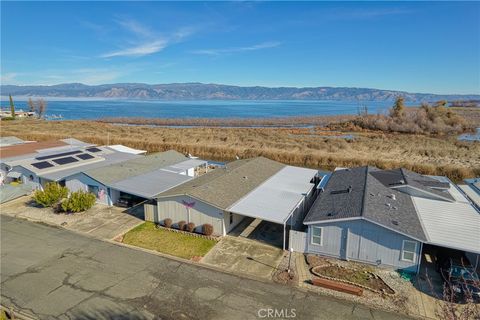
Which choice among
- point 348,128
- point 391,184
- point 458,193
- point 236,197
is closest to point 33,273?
point 236,197

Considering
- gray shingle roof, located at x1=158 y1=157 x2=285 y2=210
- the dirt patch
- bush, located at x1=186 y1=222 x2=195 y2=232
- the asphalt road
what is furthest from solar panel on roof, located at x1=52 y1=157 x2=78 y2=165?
the dirt patch

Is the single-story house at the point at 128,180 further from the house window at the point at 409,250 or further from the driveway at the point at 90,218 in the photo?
the house window at the point at 409,250

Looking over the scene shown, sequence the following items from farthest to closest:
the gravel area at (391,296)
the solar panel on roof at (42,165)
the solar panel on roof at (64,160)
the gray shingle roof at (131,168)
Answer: the solar panel on roof at (64,160) → the solar panel on roof at (42,165) → the gray shingle roof at (131,168) → the gravel area at (391,296)

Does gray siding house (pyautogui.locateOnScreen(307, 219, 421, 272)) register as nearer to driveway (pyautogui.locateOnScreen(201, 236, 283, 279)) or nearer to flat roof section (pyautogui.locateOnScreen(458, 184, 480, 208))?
driveway (pyautogui.locateOnScreen(201, 236, 283, 279))

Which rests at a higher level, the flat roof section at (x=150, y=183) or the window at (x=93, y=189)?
the flat roof section at (x=150, y=183)

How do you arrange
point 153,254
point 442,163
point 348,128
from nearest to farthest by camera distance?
point 153,254, point 442,163, point 348,128

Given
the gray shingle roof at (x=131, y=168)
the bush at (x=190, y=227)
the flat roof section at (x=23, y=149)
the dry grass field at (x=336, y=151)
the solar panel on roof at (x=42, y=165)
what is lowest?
the bush at (x=190, y=227)

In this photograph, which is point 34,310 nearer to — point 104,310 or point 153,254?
point 104,310

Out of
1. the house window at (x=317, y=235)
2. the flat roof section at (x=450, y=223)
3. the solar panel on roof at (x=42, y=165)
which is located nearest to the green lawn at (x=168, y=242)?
the house window at (x=317, y=235)
